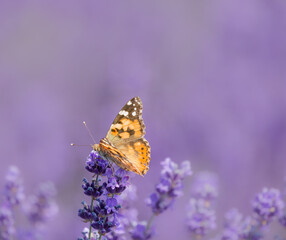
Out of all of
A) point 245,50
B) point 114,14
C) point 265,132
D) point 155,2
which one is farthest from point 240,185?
point 155,2

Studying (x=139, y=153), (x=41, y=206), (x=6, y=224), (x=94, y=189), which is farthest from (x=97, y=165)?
(x=41, y=206)

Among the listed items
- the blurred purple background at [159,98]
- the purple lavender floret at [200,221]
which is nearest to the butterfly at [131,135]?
the purple lavender floret at [200,221]

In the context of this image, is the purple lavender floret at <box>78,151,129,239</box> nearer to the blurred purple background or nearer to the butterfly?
the butterfly

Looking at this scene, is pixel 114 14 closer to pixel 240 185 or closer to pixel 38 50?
pixel 38 50

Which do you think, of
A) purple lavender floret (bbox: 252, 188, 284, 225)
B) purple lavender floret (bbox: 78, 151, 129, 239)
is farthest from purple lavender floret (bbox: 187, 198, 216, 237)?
purple lavender floret (bbox: 78, 151, 129, 239)

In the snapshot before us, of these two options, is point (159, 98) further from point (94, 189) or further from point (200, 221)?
point (94, 189)
